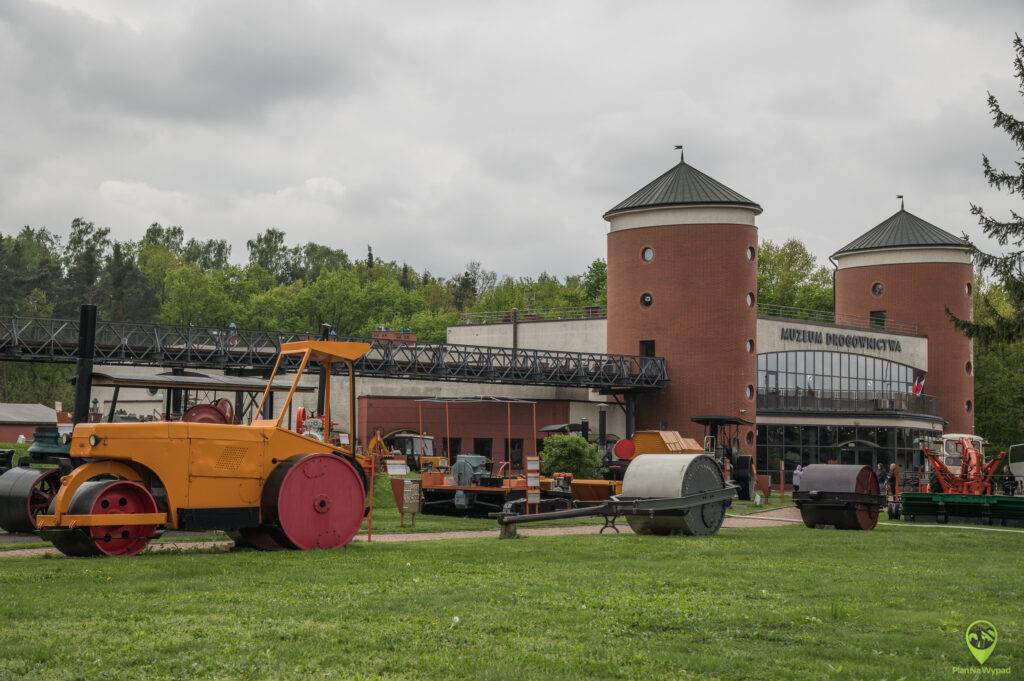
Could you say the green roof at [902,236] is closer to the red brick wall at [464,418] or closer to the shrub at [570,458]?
the red brick wall at [464,418]

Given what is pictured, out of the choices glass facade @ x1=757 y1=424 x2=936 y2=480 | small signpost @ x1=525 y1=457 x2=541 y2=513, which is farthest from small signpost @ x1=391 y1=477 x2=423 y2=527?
glass facade @ x1=757 y1=424 x2=936 y2=480

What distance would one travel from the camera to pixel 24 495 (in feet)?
54.1

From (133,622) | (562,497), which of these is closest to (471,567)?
(133,622)

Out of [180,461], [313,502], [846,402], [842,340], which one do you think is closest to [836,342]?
[842,340]

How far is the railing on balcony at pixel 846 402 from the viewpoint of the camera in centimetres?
6191

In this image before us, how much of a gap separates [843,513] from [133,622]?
664 inches

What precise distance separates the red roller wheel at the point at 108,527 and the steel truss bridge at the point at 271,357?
86.1 ft

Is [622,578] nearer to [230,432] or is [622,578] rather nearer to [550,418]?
[230,432]

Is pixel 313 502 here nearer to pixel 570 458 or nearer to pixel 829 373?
pixel 570 458

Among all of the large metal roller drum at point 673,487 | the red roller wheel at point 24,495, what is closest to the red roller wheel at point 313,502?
the red roller wheel at point 24,495

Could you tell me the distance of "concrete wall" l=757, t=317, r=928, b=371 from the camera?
62000mm

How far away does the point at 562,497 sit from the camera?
2734cm

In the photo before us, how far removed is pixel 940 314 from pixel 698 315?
24.0 m

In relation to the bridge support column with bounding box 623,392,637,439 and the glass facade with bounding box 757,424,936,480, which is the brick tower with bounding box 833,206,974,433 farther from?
the bridge support column with bounding box 623,392,637,439
